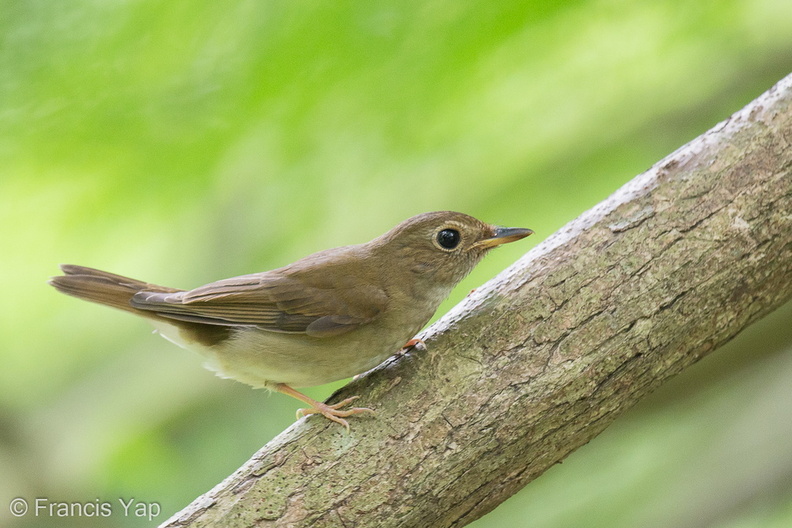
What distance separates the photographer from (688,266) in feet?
9.80

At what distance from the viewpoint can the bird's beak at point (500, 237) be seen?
329 cm

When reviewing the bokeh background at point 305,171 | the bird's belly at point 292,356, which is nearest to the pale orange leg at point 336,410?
the bird's belly at point 292,356

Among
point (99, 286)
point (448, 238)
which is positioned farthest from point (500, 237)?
point (99, 286)

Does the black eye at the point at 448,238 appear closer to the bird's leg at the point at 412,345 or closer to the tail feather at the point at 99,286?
the bird's leg at the point at 412,345

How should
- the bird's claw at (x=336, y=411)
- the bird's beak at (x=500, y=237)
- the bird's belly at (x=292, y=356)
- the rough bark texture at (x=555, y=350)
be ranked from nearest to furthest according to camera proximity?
the rough bark texture at (x=555, y=350)
the bird's claw at (x=336, y=411)
the bird's belly at (x=292, y=356)
the bird's beak at (x=500, y=237)

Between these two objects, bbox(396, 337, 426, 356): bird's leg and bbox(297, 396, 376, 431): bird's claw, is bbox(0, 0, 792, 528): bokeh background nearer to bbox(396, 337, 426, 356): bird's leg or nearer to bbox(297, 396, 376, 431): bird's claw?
bbox(396, 337, 426, 356): bird's leg

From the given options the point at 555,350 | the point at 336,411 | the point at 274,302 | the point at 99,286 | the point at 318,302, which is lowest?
the point at 555,350

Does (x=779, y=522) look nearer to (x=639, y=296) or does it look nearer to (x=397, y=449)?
(x=639, y=296)

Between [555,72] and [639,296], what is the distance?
4.67 ft

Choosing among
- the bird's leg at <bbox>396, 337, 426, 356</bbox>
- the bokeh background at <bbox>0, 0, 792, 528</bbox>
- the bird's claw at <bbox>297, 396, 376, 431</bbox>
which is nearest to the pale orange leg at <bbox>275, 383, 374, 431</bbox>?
the bird's claw at <bbox>297, 396, 376, 431</bbox>

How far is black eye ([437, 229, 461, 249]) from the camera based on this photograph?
3312 millimetres

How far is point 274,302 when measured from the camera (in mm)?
3227

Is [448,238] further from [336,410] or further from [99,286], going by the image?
[99,286]

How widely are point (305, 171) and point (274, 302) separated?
0.86 metres
